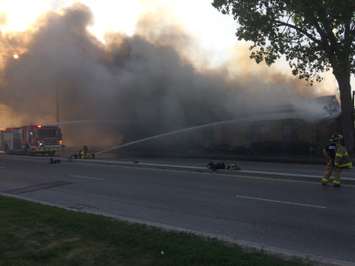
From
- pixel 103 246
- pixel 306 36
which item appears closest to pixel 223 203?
pixel 103 246

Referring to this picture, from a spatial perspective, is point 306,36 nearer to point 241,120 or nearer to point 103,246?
point 241,120

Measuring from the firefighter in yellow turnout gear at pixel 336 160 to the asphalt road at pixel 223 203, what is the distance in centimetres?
26

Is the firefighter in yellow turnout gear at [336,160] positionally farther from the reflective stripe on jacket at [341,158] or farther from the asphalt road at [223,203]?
the asphalt road at [223,203]

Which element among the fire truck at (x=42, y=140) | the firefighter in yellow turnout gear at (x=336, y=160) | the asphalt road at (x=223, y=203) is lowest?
the asphalt road at (x=223, y=203)

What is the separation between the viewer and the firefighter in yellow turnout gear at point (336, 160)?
11992 millimetres

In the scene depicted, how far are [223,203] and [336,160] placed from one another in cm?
371

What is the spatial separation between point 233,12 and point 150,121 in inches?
453

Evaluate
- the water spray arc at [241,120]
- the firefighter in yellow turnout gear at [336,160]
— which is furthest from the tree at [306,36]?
the firefighter in yellow turnout gear at [336,160]

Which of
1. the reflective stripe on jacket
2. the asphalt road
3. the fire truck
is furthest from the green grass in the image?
the fire truck

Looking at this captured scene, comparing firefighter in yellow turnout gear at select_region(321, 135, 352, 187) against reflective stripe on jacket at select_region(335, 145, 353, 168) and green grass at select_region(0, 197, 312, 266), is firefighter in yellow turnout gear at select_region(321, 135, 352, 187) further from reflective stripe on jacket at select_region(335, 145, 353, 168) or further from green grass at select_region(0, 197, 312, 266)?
green grass at select_region(0, 197, 312, 266)

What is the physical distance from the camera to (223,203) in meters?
9.77

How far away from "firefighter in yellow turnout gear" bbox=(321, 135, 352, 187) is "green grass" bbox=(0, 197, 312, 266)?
6843 millimetres

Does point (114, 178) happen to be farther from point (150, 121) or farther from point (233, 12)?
point (150, 121)

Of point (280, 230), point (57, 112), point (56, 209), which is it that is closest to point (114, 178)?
point (56, 209)
